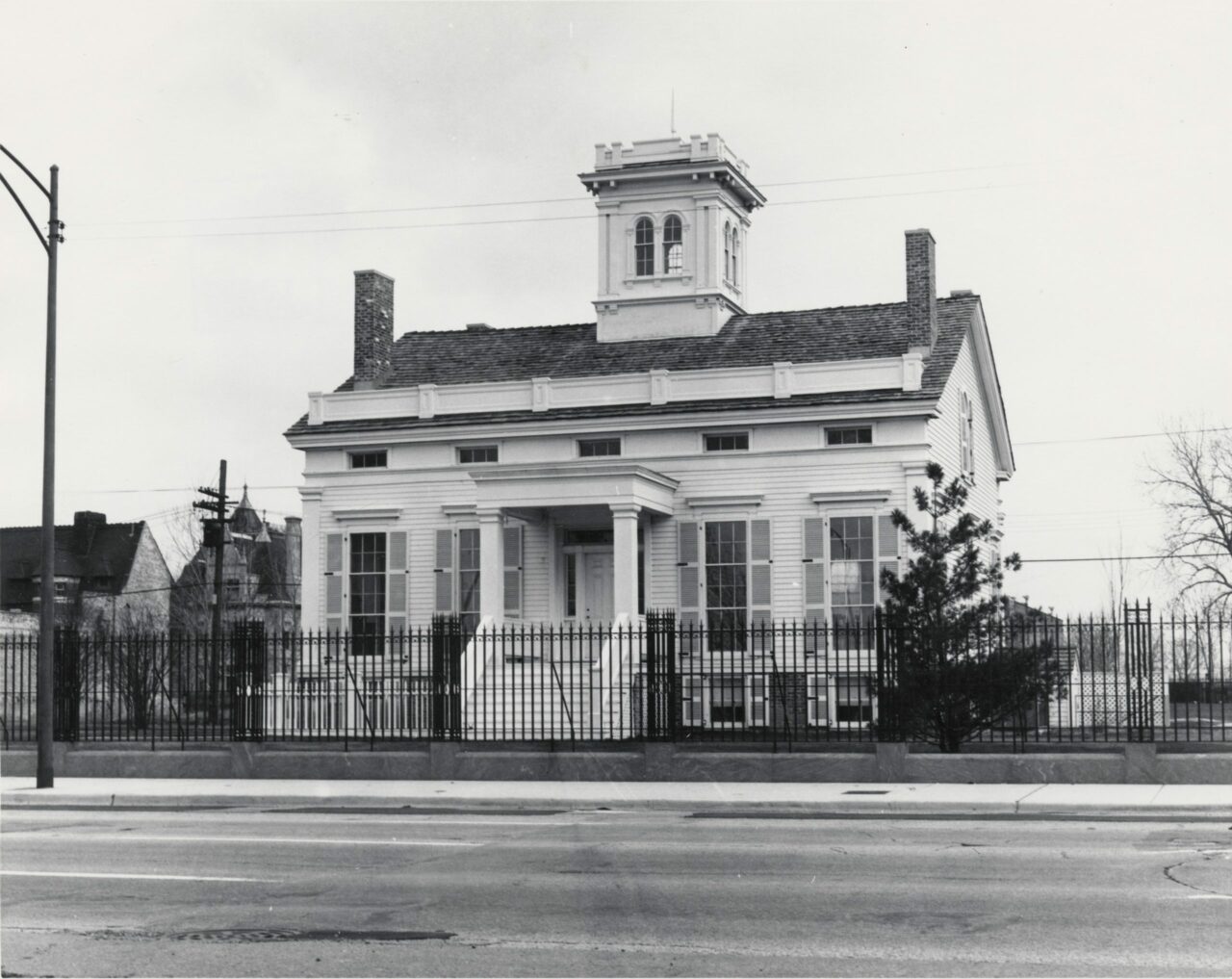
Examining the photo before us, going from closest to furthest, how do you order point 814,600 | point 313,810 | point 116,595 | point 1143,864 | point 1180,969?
point 1180,969 < point 1143,864 < point 313,810 < point 814,600 < point 116,595

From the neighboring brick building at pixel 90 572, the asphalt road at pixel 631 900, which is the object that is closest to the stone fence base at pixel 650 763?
the asphalt road at pixel 631 900

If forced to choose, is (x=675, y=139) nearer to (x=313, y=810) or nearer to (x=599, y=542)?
(x=599, y=542)

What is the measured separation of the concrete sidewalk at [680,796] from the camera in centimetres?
1766

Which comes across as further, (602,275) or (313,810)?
(602,275)

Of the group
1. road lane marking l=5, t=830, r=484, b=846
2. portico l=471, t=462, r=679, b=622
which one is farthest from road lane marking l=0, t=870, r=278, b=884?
portico l=471, t=462, r=679, b=622

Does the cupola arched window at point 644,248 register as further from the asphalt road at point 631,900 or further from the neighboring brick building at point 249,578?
the neighboring brick building at point 249,578

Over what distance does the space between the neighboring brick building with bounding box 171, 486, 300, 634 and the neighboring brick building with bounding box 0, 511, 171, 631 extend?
188 cm

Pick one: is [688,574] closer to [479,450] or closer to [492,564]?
[492,564]

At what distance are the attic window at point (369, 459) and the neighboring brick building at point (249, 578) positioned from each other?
2420cm

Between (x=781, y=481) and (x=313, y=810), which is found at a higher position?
(x=781, y=481)

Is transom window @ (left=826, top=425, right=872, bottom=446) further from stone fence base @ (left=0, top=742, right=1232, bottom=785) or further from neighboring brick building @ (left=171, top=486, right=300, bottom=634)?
neighboring brick building @ (left=171, top=486, right=300, bottom=634)

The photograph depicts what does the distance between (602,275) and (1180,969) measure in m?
31.6

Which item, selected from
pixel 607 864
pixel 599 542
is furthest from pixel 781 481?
pixel 607 864

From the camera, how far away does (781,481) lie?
33719 millimetres
